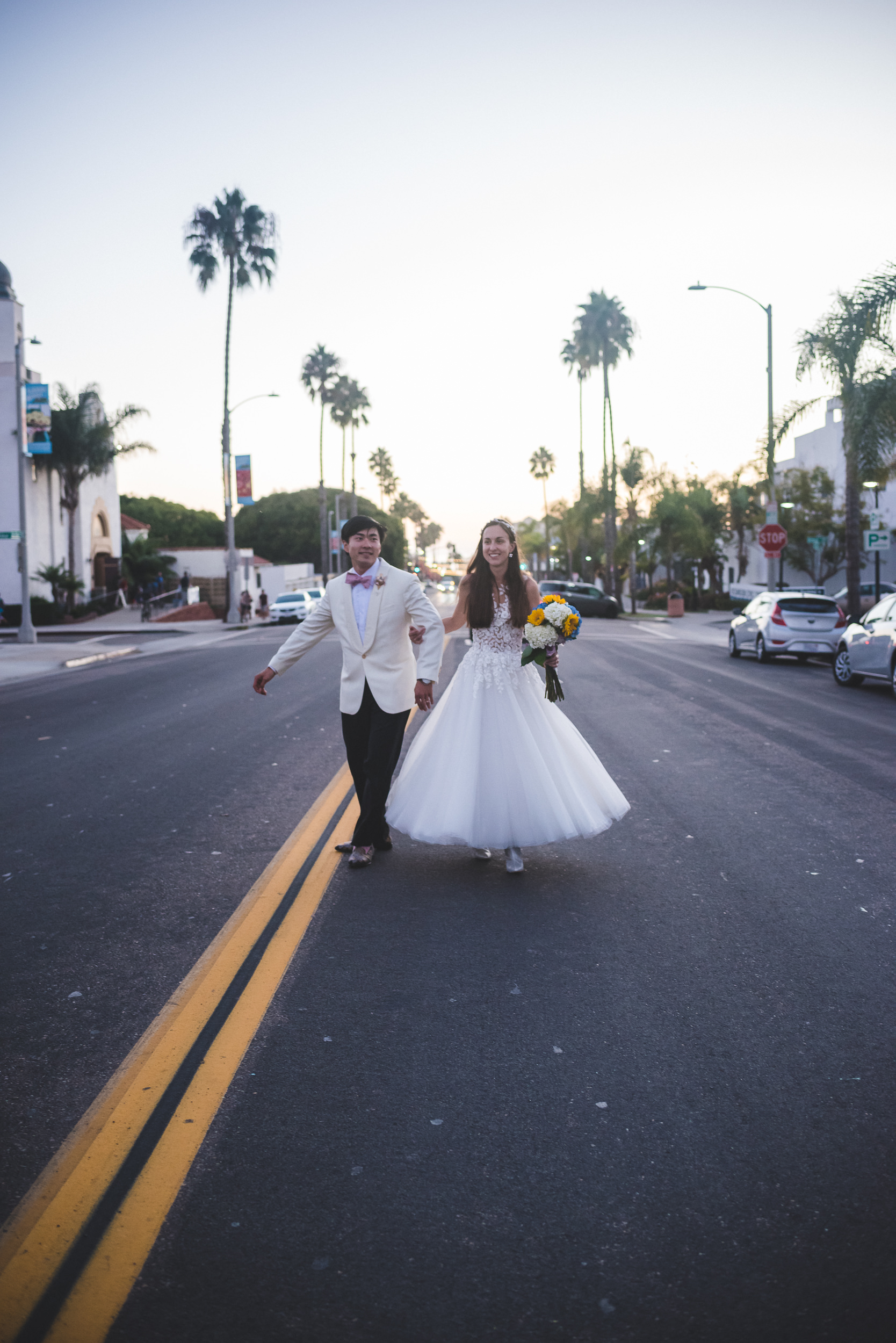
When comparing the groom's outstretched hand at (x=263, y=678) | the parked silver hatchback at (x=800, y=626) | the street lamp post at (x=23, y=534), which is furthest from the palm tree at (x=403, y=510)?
the groom's outstretched hand at (x=263, y=678)

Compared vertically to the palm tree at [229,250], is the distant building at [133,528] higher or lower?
lower

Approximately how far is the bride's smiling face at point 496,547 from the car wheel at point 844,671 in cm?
1229

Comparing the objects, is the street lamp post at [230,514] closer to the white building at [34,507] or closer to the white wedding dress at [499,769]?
the white building at [34,507]

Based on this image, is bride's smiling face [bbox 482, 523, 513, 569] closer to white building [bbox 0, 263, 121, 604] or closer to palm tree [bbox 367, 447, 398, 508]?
white building [bbox 0, 263, 121, 604]

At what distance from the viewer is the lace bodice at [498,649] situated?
639 cm

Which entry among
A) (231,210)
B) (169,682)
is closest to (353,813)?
(169,682)

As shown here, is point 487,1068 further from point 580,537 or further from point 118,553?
point 580,537

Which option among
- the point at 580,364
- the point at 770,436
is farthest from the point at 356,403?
the point at 770,436

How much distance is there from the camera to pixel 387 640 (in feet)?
20.7

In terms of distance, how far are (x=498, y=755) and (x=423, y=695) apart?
0.53 metres

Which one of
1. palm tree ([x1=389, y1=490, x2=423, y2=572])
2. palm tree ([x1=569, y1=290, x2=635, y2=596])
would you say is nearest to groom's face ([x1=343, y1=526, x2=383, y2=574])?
palm tree ([x1=569, y1=290, x2=635, y2=596])

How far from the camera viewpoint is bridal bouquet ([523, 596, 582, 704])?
630 cm

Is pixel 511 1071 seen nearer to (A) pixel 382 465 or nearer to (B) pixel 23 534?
(B) pixel 23 534

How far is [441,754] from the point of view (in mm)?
6242
